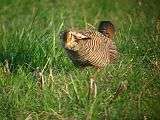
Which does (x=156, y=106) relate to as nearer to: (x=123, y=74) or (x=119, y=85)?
(x=119, y=85)

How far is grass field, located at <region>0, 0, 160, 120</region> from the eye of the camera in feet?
20.1

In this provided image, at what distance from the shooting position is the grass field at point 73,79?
20.1 ft

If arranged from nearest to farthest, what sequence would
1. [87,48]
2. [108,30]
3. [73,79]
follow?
[87,48] < [73,79] < [108,30]

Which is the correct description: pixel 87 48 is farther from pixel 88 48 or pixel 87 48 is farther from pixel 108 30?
pixel 108 30

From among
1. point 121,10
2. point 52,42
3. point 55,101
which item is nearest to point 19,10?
point 121,10

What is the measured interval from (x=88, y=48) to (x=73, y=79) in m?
0.33

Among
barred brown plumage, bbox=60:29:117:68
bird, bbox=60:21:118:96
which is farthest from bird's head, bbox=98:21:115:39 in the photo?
barred brown plumage, bbox=60:29:117:68

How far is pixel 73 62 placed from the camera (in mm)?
A: 6906

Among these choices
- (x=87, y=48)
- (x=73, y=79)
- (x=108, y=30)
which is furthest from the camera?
(x=108, y=30)

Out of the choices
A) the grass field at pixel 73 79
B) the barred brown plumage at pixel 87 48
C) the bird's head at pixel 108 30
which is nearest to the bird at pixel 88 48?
the barred brown plumage at pixel 87 48

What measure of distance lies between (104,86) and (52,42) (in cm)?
123

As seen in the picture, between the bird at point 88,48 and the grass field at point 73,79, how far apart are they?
0.40 feet

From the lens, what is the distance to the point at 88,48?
6.67m

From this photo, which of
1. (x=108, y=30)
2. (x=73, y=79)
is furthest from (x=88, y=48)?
(x=108, y=30)
